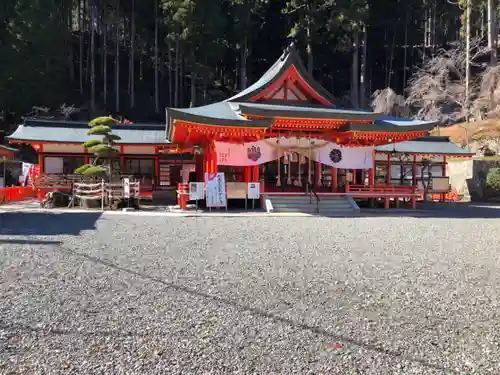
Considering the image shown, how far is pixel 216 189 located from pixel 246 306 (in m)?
9.95

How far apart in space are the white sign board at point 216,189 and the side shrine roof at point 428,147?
985 cm

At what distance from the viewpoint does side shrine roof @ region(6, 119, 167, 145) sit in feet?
62.3

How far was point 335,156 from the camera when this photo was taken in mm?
15578

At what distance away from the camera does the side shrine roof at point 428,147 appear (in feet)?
68.6

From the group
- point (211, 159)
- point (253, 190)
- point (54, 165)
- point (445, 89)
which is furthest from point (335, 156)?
point (445, 89)

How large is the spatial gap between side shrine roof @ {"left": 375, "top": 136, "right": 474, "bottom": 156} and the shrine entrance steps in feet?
22.2

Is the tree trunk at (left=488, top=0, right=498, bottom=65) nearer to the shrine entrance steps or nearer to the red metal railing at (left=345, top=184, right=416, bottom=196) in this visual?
the red metal railing at (left=345, top=184, right=416, bottom=196)

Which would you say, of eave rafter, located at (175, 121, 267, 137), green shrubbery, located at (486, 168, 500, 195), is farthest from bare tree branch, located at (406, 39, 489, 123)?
eave rafter, located at (175, 121, 267, 137)

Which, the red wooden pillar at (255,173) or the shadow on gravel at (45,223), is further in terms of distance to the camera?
the red wooden pillar at (255,173)

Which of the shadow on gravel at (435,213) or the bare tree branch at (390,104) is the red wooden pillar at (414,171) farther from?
the bare tree branch at (390,104)

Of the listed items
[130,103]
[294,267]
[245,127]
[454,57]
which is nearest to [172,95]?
[130,103]

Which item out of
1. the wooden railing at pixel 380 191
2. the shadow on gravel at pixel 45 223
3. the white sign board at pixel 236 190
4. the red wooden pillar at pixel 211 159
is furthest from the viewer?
the wooden railing at pixel 380 191

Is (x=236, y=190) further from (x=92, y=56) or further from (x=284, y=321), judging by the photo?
(x=92, y=56)

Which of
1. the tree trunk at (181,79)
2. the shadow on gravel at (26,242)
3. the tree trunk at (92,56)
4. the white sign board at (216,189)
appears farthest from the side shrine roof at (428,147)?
the tree trunk at (92,56)
